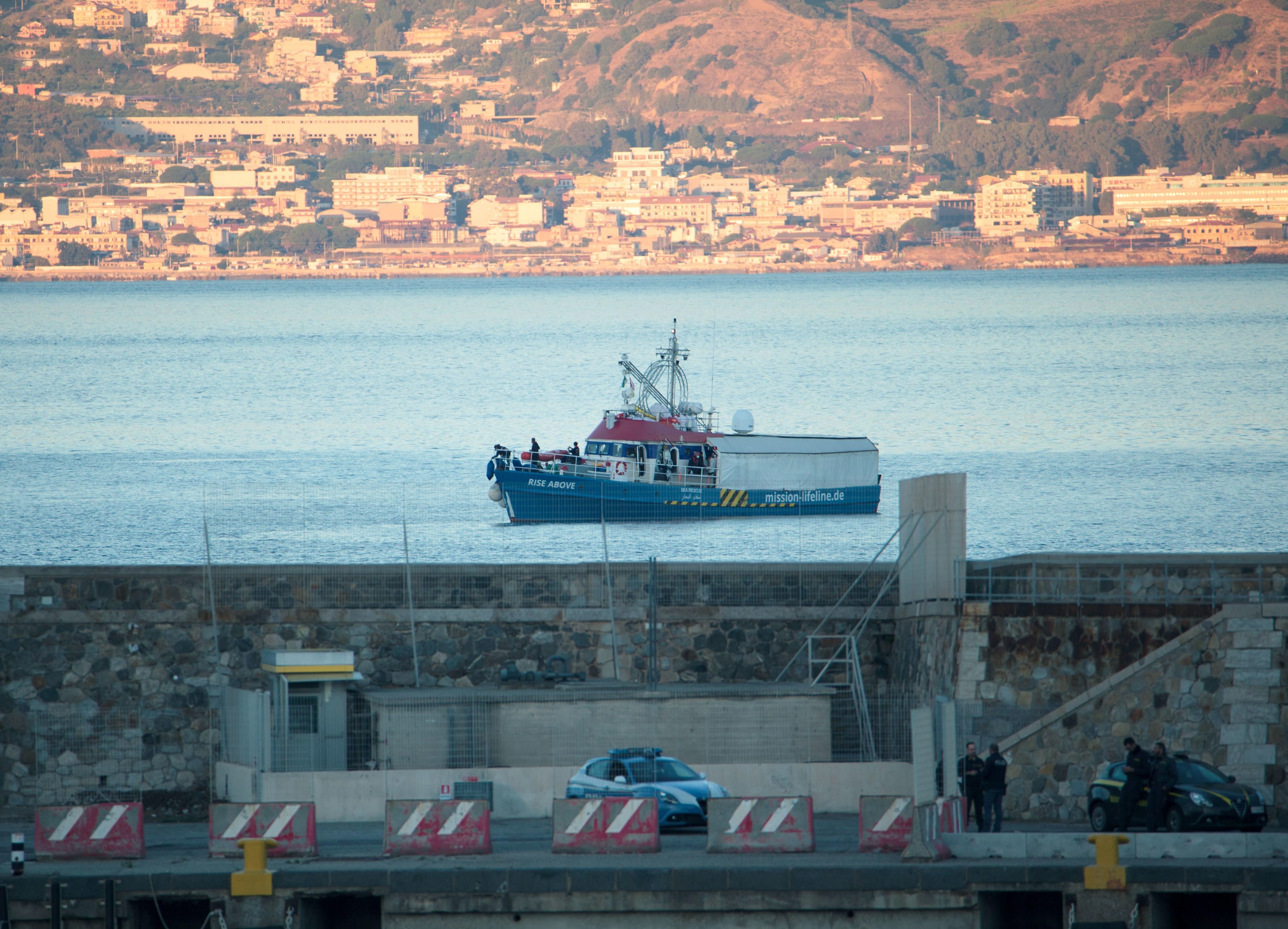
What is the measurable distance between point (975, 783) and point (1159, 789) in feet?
5.54

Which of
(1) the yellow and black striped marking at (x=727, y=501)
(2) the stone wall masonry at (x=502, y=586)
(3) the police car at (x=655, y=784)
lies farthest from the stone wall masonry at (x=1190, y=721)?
(1) the yellow and black striped marking at (x=727, y=501)

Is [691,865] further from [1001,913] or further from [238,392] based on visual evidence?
[238,392]

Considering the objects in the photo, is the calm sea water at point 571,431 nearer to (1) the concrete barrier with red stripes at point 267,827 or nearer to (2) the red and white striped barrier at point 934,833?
(2) the red and white striped barrier at point 934,833

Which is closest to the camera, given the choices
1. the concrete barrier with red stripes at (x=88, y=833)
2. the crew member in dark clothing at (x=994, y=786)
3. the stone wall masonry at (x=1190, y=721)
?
the concrete barrier with red stripes at (x=88, y=833)

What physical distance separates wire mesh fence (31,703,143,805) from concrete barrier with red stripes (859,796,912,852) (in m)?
8.48

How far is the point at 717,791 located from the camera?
756 inches

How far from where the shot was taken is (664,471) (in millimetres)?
50156

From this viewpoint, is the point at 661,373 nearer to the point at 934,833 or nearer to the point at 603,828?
the point at 603,828

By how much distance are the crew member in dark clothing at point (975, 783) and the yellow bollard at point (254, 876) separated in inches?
254

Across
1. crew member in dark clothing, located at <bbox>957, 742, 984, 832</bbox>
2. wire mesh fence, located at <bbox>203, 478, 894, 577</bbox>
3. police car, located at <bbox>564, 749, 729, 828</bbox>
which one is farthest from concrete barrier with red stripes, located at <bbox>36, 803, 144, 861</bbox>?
wire mesh fence, located at <bbox>203, 478, 894, 577</bbox>

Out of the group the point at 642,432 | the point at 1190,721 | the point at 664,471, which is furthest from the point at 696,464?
the point at 1190,721

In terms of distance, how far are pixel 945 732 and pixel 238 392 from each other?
10541 cm

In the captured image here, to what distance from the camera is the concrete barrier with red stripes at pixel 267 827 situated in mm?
17312

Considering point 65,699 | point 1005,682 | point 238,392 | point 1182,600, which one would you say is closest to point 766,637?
point 1005,682
